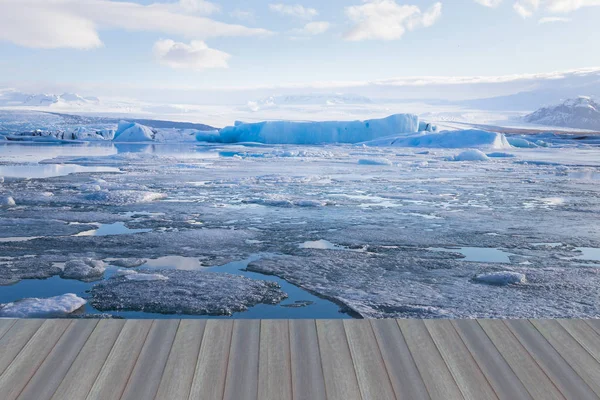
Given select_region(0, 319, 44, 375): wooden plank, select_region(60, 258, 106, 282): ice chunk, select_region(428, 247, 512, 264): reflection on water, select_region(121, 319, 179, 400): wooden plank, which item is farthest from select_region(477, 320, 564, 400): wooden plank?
select_region(60, 258, 106, 282): ice chunk

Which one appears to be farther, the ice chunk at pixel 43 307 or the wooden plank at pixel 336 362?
the ice chunk at pixel 43 307

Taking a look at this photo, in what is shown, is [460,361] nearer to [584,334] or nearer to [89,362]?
[584,334]

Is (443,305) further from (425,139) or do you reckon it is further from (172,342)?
(425,139)

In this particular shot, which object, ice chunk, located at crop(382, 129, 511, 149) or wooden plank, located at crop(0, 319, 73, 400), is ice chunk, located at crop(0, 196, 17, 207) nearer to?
wooden plank, located at crop(0, 319, 73, 400)

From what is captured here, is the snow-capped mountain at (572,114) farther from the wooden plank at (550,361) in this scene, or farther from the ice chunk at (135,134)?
the wooden plank at (550,361)

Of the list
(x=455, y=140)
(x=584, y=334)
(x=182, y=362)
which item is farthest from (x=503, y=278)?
(x=455, y=140)

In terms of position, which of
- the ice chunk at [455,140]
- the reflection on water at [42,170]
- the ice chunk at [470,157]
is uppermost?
the ice chunk at [455,140]

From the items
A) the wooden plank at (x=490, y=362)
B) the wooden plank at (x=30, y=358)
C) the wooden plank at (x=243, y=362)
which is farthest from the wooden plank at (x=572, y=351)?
the wooden plank at (x=30, y=358)
